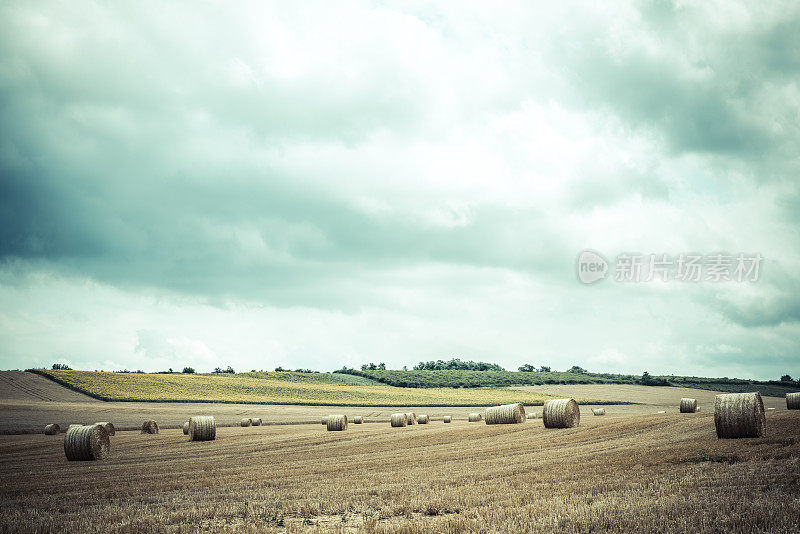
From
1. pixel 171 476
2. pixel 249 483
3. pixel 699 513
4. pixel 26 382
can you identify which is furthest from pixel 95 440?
pixel 26 382

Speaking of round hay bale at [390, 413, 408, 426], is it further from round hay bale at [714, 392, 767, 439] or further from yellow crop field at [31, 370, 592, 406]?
yellow crop field at [31, 370, 592, 406]

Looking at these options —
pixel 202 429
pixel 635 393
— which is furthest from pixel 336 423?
pixel 635 393

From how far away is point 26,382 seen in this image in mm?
66000

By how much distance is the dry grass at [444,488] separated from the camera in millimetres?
7715

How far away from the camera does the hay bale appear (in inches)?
1184

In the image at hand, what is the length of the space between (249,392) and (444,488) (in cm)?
6670

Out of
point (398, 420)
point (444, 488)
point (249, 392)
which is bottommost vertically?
point (249, 392)

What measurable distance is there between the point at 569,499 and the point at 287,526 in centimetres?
449

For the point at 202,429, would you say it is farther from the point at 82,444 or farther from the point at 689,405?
the point at 689,405

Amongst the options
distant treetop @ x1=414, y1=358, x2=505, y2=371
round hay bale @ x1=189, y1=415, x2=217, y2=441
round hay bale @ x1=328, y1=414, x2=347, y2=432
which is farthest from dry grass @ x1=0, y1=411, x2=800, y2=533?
distant treetop @ x1=414, y1=358, x2=505, y2=371

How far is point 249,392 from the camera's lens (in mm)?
72812

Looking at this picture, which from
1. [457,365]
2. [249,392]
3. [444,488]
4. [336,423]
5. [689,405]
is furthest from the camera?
[457,365]

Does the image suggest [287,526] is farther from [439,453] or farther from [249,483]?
[439,453]

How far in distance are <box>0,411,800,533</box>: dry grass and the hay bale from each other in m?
10.1
